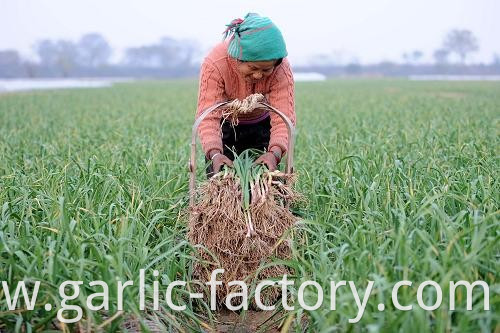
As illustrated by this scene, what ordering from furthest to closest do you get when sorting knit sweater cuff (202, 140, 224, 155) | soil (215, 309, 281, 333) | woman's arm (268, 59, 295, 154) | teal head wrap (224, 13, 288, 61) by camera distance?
woman's arm (268, 59, 295, 154), knit sweater cuff (202, 140, 224, 155), teal head wrap (224, 13, 288, 61), soil (215, 309, 281, 333)

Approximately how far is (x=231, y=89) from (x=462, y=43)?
4194 inches

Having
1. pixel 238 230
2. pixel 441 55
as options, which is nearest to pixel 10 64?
pixel 441 55

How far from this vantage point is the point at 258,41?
2.95 m

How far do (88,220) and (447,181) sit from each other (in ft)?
6.95

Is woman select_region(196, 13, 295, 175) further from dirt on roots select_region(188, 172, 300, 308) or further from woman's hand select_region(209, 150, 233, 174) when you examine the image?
dirt on roots select_region(188, 172, 300, 308)

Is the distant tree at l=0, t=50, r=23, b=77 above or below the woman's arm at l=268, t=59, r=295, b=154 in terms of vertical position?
above

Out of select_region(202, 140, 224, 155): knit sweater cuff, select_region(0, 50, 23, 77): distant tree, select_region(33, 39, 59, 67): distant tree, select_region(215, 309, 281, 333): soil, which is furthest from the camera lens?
select_region(33, 39, 59, 67): distant tree

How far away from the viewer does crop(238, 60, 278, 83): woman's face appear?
3053 mm

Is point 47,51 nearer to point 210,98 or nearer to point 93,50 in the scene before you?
point 93,50

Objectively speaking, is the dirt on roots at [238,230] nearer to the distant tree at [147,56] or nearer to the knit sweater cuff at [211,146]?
the knit sweater cuff at [211,146]

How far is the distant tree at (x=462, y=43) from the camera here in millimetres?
99250

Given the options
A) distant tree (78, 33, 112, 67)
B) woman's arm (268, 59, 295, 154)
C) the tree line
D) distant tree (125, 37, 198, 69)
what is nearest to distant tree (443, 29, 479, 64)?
the tree line

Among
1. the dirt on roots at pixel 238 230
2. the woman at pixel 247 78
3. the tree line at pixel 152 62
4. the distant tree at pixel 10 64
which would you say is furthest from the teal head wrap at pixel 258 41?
the distant tree at pixel 10 64

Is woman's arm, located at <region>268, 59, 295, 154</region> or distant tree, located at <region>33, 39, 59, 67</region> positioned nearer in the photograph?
woman's arm, located at <region>268, 59, 295, 154</region>
